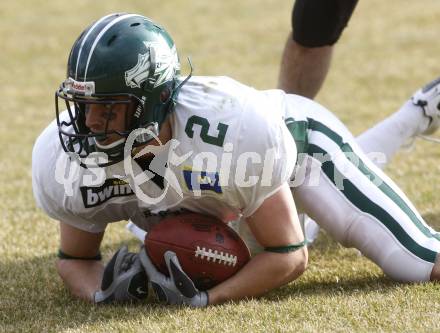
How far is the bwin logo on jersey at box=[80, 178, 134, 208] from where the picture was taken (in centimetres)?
271

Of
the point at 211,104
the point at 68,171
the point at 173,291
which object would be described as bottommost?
the point at 173,291

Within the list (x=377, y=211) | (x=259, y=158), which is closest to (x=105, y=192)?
(x=259, y=158)

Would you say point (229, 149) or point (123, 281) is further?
point (123, 281)

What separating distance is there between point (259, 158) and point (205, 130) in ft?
0.59

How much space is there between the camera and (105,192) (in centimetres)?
273

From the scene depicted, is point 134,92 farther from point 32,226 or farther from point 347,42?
point 347,42

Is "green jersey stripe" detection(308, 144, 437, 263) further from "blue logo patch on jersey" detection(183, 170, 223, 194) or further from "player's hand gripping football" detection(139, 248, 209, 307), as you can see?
"player's hand gripping football" detection(139, 248, 209, 307)

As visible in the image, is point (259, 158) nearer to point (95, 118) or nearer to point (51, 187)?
point (95, 118)

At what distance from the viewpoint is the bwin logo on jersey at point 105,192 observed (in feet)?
8.90

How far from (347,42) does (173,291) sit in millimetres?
5388

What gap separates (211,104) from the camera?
2590 millimetres

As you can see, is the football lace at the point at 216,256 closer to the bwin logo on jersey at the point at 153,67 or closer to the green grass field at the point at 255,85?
the green grass field at the point at 255,85

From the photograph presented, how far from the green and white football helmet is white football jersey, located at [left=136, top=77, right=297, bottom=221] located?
0.09 metres

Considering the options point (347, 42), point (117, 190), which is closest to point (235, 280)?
point (117, 190)
